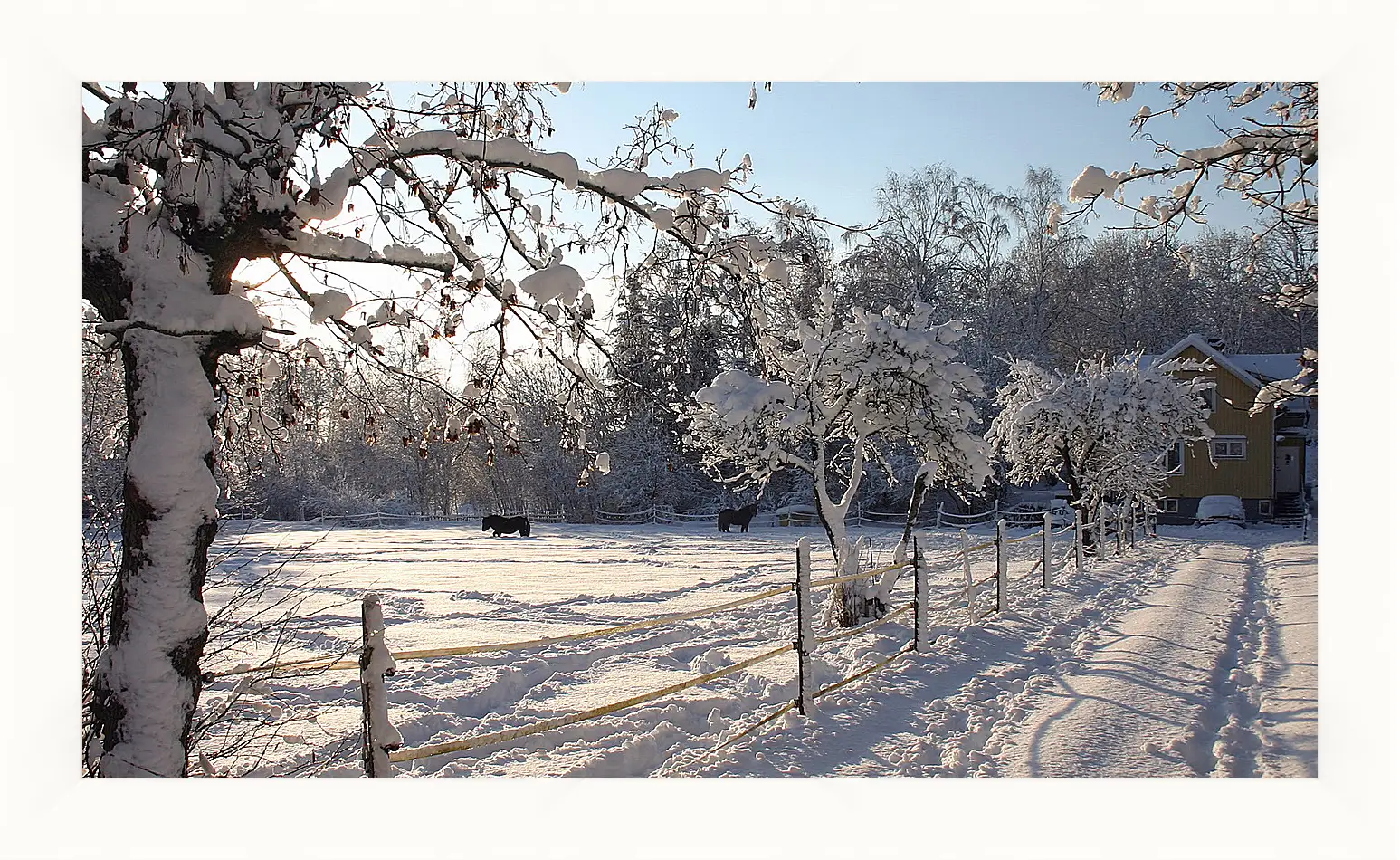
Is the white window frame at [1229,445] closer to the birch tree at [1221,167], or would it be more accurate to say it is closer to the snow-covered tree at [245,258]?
the birch tree at [1221,167]

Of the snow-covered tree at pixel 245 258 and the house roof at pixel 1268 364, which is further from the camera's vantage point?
the house roof at pixel 1268 364

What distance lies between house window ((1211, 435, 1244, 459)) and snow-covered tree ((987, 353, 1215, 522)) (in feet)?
24.7

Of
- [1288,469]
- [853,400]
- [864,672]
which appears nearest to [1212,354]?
[1288,469]

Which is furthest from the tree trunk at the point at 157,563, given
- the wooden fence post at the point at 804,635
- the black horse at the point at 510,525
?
the black horse at the point at 510,525

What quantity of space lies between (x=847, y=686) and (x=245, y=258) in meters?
4.39

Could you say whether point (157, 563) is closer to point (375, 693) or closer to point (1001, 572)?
point (375, 693)

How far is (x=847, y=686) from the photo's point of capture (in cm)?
584

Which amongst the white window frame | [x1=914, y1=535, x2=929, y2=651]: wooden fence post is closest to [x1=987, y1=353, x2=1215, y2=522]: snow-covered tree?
the white window frame

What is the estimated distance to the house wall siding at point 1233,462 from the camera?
22.0 m

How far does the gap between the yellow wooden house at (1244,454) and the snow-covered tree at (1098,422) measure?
6633 mm

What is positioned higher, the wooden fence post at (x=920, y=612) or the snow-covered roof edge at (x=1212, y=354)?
the snow-covered roof edge at (x=1212, y=354)

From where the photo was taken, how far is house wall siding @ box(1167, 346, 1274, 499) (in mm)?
22047

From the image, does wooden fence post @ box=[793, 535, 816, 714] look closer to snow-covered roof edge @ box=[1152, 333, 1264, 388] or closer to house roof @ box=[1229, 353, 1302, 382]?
snow-covered roof edge @ box=[1152, 333, 1264, 388]

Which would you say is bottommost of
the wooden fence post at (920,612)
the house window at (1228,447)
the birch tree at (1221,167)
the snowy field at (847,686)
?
the snowy field at (847,686)
